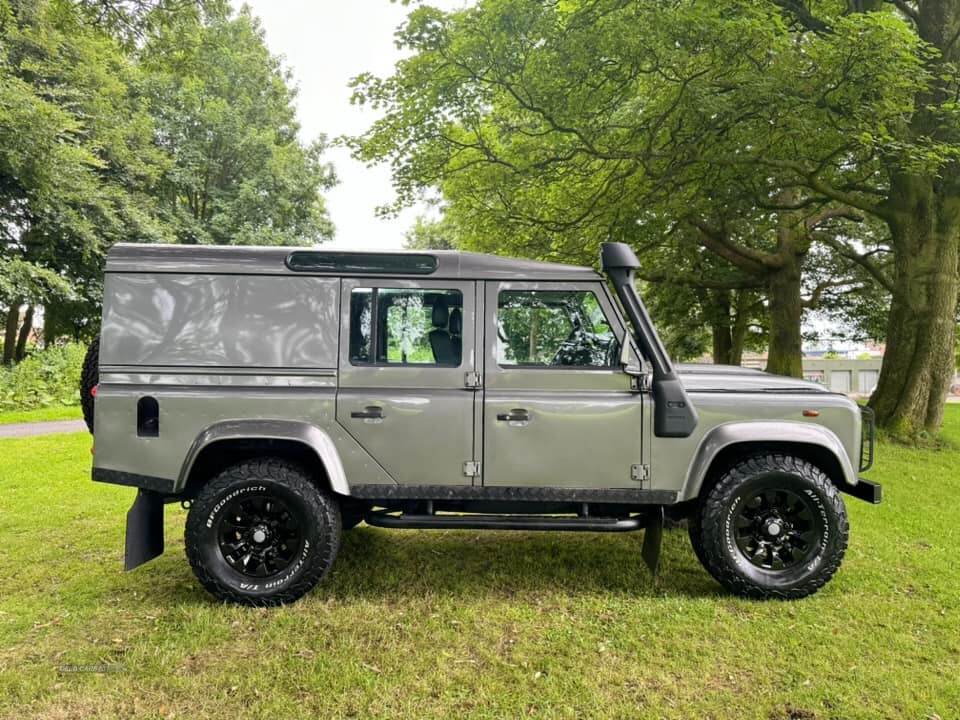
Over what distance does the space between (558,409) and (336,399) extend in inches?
55.8

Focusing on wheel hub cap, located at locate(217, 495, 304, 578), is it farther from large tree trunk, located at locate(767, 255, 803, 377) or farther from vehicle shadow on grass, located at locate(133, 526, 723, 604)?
large tree trunk, located at locate(767, 255, 803, 377)

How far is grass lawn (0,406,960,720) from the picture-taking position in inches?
106

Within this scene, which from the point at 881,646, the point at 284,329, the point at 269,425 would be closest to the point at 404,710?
the point at 269,425

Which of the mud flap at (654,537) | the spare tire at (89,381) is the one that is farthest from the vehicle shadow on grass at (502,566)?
the spare tire at (89,381)

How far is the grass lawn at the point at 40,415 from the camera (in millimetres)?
12291

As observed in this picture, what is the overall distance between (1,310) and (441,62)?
1617cm

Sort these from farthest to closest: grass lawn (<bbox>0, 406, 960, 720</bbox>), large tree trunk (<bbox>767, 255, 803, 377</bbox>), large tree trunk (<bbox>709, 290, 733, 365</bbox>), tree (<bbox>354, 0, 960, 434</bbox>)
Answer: large tree trunk (<bbox>709, 290, 733, 365</bbox>) → large tree trunk (<bbox>767, 255, 803, 377</bbox>) → tree (<bbox>354, 0, 960, 434</bbox>) → grass lawn (<bbox>0, 406, 960, 720</bbox>)

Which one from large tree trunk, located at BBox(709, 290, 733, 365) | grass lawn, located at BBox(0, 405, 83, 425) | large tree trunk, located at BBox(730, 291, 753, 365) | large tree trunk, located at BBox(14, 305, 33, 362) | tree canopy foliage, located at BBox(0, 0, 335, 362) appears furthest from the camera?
large tree trunk, located at BBox(14, 305, 33, 362)

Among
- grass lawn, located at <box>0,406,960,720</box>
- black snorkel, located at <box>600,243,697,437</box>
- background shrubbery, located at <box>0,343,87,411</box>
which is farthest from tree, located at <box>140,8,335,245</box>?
black snorkel, located at <box>600,243,697,437</box>

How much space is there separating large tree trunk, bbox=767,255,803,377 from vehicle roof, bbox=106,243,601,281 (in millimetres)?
11015

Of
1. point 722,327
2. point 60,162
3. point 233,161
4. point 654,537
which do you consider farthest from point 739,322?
point 233,161

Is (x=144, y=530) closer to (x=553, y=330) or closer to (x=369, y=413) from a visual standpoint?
(x=369, y=413)

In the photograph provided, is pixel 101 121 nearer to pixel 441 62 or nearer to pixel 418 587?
pixel 441 62

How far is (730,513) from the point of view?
372 centimetres
